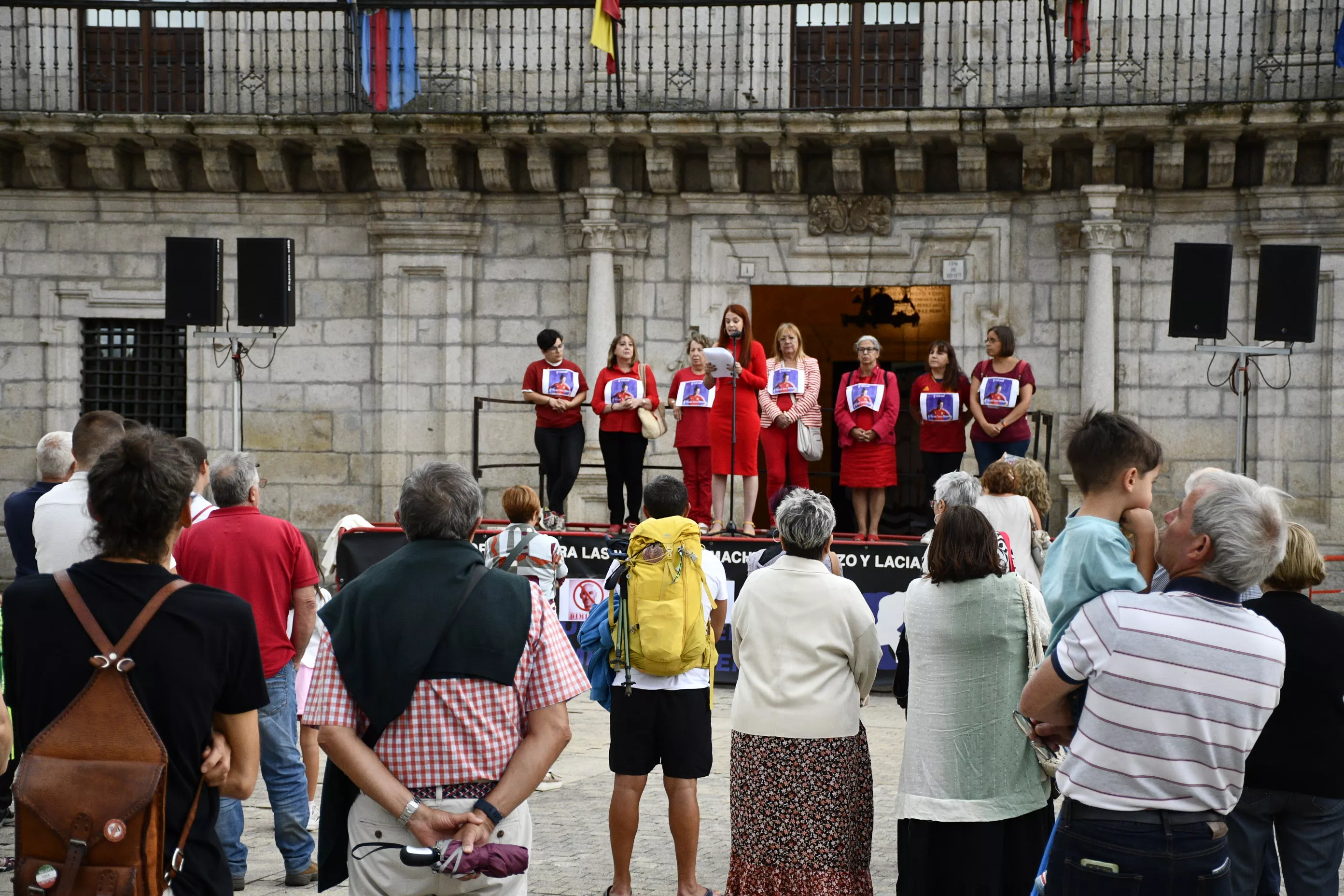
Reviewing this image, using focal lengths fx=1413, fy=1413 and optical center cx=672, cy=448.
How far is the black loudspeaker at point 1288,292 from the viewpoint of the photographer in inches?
452

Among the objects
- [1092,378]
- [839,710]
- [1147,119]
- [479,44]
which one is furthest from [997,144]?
[839,710]

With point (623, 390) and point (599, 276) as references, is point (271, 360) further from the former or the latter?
point (623, 390)

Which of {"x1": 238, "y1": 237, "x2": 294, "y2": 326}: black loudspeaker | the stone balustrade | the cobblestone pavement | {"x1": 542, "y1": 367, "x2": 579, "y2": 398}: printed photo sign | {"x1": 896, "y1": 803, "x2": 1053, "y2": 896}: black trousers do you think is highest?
the stone balustrade

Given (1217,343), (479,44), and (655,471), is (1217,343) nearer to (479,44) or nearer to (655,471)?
(655,471)

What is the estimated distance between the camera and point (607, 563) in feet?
37.2

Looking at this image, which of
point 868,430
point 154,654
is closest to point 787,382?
point 868,430

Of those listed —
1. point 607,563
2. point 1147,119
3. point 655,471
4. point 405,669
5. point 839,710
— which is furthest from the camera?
point 655,471

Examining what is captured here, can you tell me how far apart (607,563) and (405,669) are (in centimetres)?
787

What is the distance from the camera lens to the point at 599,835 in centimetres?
694

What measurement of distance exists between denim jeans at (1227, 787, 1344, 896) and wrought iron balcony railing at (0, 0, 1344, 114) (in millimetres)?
10734

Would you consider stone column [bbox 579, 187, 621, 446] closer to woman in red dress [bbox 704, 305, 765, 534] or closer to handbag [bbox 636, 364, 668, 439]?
handbag [bbox 636, 364, 668, 439]

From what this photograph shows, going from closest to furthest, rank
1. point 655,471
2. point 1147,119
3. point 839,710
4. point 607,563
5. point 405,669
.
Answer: point 405,669 → point 839,710 → point 607,563 → point 1147,119 → point 655,471

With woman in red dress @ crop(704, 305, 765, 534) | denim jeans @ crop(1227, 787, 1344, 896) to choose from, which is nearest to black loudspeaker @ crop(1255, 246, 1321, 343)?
woman in red dress @ crop(704, 305, 765, 534)

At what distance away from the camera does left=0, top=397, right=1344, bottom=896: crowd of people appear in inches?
126
